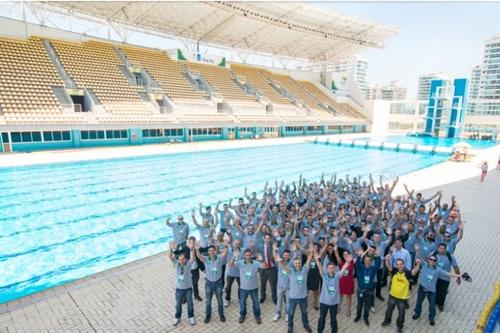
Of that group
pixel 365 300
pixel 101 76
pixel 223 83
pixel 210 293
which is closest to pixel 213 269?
pixel 210 293

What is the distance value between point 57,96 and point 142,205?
17.0m

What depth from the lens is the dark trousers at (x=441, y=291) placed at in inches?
214

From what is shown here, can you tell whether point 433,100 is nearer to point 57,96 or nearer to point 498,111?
point 498,111

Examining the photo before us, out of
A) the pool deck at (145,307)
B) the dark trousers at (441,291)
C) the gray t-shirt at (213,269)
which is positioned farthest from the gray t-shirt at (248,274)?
the dark trousers at (441,291)

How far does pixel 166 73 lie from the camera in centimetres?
3294

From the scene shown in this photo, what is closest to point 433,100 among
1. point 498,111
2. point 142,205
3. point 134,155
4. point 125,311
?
point 498,111

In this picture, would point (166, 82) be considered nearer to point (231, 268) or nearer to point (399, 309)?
point (231, 268)

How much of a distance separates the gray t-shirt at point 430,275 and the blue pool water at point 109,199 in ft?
21.7

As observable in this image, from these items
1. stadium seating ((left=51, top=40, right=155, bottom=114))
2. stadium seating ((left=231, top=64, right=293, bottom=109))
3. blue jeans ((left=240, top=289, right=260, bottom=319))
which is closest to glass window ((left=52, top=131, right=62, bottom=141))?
stadium seating ((left=51, top=40, right=155, bottom=114))

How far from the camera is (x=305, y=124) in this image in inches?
1506

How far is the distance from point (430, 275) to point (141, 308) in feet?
16.6

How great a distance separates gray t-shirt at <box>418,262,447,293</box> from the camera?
5.12m

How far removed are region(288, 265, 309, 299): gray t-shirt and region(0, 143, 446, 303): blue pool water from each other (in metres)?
5.13

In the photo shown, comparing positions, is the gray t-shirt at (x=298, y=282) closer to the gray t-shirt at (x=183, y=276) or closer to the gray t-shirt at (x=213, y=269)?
the gray t-shirt at (x=213, y=269)
